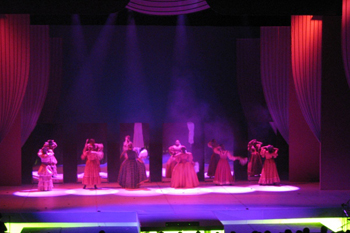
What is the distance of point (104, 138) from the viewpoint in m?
12.8

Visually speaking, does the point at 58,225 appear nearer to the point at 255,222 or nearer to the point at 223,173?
the point at 255,222

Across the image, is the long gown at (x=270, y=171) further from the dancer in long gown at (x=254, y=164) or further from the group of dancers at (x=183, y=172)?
the group of dancers at (x=183, y=172)

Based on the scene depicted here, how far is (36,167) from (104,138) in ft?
6.13

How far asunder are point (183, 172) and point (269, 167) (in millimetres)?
2011

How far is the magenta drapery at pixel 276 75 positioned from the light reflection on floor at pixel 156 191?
148cm

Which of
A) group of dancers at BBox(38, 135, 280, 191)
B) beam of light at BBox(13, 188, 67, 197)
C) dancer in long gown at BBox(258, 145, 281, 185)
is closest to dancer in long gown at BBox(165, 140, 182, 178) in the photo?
group of dancers at BBox(38, 135, 280, 191)

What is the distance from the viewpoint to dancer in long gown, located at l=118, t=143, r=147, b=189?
38.2 feet

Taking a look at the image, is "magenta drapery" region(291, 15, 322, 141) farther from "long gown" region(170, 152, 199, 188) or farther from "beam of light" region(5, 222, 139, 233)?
"beam of light" region(5, 222, 139, 233)

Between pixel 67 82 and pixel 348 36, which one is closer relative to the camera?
pixel 348 36

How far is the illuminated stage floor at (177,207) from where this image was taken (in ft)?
29.2

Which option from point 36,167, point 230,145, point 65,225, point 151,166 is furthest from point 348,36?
point 36,167

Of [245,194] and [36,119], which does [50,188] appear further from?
[245,194]

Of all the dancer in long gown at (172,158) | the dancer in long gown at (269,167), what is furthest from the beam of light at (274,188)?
the dancer in long gown at (172,158)

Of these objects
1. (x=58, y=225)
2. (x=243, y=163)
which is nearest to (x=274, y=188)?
(x=243, y=163)
